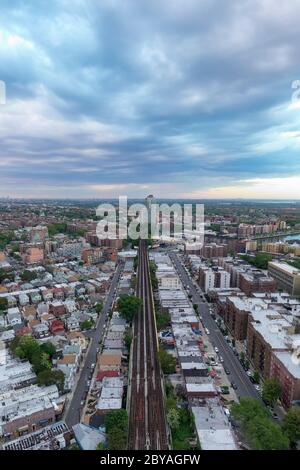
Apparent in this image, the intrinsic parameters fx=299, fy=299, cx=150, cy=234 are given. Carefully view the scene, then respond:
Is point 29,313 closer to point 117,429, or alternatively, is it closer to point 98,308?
point 98,308

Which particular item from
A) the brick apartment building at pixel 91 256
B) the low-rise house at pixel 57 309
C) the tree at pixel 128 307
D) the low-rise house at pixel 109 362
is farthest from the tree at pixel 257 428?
the brick apartment building at pixel 91 256

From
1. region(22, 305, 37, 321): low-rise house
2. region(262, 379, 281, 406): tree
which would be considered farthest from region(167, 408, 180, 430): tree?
region(22, 305, 37, 321): low-rise house

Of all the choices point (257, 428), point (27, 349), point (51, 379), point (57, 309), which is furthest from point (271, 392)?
point (57, 309)

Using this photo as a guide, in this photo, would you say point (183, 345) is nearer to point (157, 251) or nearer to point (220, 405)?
point (220, 405)

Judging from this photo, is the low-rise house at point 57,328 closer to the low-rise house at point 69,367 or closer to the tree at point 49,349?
the tree at point 49,349

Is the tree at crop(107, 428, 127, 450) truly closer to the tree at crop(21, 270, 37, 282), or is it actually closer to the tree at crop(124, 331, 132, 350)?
the tree at crop(124, 331, 132, 350)
